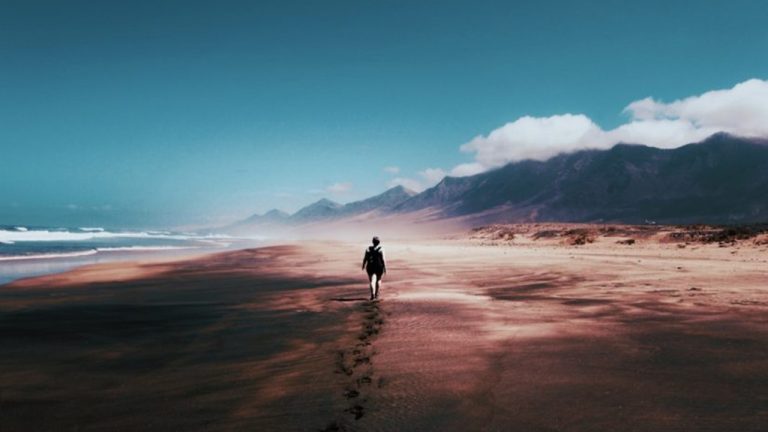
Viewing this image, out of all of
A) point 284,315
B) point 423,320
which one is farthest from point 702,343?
point 284,315

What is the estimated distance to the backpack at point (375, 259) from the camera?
1536 centimetres

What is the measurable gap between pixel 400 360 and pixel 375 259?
8.00 metres

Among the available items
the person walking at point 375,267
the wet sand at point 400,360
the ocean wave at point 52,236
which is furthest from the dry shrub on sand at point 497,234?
the ocean wave at point 52,236

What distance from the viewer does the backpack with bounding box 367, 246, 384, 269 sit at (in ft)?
50.4

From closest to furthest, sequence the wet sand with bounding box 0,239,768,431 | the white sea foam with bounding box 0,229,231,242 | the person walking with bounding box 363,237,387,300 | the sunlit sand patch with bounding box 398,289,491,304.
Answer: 1. the wet sand with bounding box 0,239,768,431
2. the sunlit sand patch with bounding box 398,289,491,304
3. the person walking with bounding box 363,237,387,300
4. the white sea foam with bounding box 0,229,231,242

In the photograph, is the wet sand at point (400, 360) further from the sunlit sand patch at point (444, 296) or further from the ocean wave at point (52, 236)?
the ocean wave at point (52, 236)

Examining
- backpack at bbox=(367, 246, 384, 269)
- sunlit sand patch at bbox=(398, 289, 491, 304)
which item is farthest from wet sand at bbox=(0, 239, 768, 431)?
backpack at bbox=(367, 246, 384, 269)

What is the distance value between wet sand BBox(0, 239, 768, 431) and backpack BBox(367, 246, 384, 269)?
3.61 ft

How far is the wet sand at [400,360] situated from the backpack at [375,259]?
3.61 feet

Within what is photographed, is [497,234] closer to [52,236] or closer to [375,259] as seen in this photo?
[375,259]

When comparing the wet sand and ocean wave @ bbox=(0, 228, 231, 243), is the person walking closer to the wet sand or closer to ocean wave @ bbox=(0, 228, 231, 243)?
the wet sand

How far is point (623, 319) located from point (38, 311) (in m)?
15.0

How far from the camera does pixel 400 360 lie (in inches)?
299

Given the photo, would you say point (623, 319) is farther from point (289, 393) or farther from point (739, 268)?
point (739, 268)
